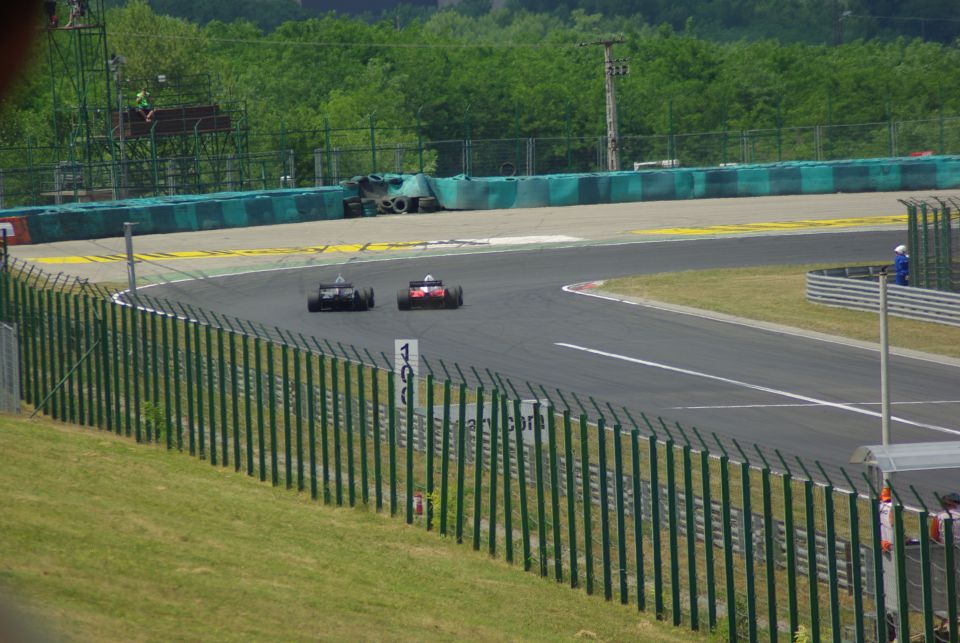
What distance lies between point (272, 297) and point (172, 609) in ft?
92.3

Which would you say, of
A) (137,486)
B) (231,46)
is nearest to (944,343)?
(137,486)

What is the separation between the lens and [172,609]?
25.4ft

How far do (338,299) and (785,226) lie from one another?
23416 mm

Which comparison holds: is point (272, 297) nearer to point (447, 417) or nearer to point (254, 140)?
point (447, 417)

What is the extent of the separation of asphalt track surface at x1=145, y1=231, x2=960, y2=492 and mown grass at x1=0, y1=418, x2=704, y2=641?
7.56 metres

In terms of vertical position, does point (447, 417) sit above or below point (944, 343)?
above

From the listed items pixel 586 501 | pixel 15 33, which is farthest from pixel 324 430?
pixel 15 33

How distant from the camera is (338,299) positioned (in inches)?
1280

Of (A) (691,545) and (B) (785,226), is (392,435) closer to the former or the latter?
(A) (691,545)

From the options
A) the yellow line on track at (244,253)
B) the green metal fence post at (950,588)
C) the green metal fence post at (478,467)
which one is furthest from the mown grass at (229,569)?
the yellow line on track at (244,253)

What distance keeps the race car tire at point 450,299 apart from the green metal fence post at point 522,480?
66.5ft

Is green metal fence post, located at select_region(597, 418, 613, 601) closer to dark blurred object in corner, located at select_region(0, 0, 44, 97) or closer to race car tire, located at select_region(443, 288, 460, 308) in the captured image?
dark blurred object in corner, located at select_region(0, 0, 44, 97)

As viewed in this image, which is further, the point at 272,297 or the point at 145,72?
the point at 145,72

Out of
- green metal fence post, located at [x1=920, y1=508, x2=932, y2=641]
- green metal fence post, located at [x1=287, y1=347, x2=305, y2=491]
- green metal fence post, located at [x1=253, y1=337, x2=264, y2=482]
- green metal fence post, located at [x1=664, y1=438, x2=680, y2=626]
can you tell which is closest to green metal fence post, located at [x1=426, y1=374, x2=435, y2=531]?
green metal fence post, located at [x1=287, y1=347, x2=305, y2=491]
